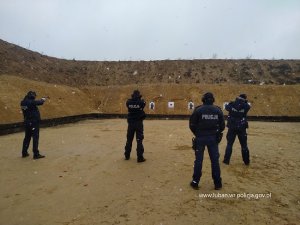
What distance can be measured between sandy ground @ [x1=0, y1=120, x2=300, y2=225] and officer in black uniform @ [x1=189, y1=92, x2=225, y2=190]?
12.5 inches

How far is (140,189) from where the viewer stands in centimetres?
687

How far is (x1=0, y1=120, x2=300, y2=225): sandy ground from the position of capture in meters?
5.45

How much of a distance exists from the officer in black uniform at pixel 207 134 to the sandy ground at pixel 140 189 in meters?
0.32

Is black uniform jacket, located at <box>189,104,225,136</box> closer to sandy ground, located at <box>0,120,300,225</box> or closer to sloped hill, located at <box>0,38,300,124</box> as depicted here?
sandy ground, located at <box>0,120,300,225</box>

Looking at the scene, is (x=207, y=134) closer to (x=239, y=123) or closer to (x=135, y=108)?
(x=239, y=123)

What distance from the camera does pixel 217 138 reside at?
23.1 feet

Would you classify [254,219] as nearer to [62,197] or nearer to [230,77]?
[62,197]

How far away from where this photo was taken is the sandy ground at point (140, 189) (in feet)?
17.9

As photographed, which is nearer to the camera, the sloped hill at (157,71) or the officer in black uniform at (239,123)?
the officer in black uniform at (239,123)

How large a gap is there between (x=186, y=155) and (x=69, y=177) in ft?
13.4

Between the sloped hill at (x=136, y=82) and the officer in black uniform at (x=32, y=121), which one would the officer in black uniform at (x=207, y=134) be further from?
the sloped hill at (x=136, y=82)

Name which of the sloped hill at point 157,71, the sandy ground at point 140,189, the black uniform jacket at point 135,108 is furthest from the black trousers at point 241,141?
the sloped hill at point 157,71

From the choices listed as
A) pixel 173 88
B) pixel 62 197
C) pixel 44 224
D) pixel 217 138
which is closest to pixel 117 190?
pixel 62 197

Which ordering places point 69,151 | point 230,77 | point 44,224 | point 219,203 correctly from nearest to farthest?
point 44,224, point 219,203, point 69,151, point 230,77
